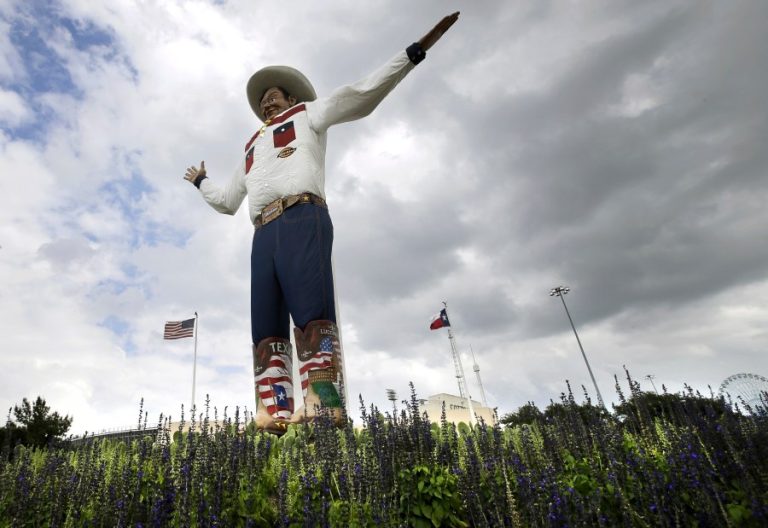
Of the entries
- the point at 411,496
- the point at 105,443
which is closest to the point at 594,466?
the point at 411,496

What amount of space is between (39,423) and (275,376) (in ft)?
67.0

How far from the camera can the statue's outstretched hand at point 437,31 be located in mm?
5934

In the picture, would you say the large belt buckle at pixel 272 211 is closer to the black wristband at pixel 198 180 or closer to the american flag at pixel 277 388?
the american flag at pixel 277 388

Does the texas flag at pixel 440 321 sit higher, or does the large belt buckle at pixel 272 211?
the texas flag at pixel 440 321

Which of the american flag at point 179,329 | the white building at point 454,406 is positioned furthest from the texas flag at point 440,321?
the white building at point 454,406

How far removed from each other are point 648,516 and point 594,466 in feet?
2.09

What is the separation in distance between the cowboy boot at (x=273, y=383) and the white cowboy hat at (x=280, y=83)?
3989 mm

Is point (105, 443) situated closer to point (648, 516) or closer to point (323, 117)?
point (323, 117)

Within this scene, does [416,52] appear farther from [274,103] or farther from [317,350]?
[317,350]

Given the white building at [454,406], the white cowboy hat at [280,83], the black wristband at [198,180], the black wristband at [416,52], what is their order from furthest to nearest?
the white building at [454,406]
the black wristband at [198,180]
the white cowboy hat at [280,83]
the black wristband at [416,52]

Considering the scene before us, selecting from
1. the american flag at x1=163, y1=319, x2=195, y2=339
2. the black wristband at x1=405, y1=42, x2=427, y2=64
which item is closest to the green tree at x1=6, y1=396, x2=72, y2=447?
the american flag at x1=163, y1=319, x2=195, y2=339

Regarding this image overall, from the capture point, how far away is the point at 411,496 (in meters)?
2.93

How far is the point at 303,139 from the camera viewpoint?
21.8 ft

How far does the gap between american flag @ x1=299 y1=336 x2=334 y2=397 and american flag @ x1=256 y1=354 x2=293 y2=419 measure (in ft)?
2.10
